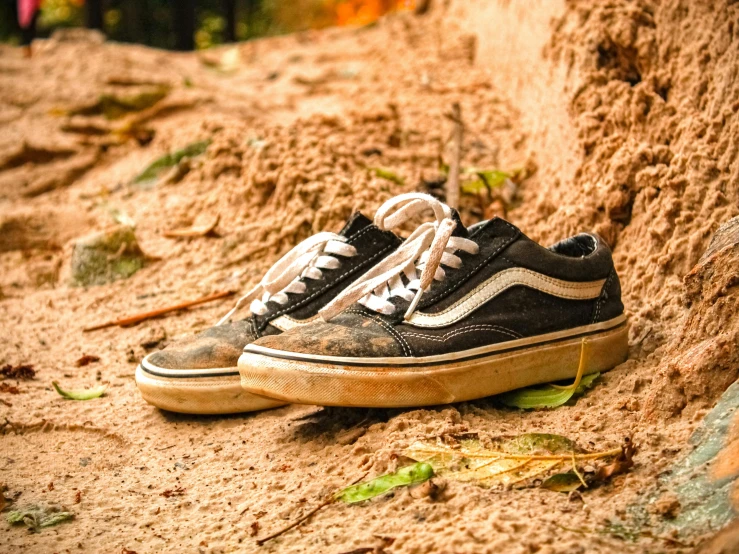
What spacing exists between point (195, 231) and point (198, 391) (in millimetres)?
1323

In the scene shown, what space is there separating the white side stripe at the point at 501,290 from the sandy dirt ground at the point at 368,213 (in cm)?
23

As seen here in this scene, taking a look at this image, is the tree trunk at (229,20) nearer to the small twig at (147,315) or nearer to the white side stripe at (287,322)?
the small twig at (147,315)

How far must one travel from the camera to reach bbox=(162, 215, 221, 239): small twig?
326 centimetres

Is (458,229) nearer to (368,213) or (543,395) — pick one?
(543,395)

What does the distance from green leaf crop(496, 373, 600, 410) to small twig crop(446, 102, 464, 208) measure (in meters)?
1.11

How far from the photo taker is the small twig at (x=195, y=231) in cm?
326

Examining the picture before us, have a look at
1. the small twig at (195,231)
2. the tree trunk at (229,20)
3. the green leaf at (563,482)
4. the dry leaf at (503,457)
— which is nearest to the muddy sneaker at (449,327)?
the dry leaf at (503,457)

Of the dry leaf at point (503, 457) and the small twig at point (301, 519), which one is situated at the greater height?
the dry leaf at point (503, 457)

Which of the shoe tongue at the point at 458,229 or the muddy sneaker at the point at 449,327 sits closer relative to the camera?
the muddy sneaker at the point at 449,327

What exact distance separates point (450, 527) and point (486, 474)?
0.20m

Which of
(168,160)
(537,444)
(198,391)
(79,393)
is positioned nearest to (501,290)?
(537,444)

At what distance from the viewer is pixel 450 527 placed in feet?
4.59

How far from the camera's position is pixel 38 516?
65.9 inches

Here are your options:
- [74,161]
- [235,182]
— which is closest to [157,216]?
[235,182]
